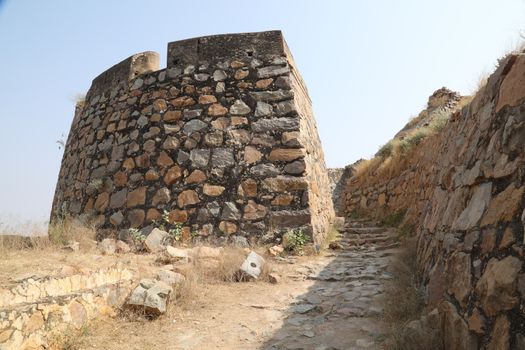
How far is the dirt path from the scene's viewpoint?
275 cm

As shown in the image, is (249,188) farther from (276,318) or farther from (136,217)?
(276,318)

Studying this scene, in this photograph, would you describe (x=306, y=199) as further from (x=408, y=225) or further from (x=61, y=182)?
(x=61, y=182)

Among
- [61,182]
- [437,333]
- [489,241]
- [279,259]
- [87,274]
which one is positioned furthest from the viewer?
[61,182]

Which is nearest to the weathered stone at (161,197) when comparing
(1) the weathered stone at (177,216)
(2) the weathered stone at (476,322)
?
(1) the weathered stone at (177,216)

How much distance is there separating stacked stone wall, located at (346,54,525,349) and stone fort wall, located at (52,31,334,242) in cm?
248

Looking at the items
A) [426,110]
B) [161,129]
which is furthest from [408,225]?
[426,110]

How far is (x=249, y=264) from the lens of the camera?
4355 mm

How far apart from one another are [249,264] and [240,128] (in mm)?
2329

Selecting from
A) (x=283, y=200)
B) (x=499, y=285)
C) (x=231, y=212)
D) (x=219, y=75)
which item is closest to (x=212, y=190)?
(x=231, y=212)

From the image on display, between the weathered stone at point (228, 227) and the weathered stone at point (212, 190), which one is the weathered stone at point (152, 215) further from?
the weathered stone at point (228, 227)

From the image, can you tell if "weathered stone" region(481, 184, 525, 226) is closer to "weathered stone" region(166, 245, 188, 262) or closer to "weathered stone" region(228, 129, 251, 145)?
"weathered stone" region(166, 245, 188, 262)

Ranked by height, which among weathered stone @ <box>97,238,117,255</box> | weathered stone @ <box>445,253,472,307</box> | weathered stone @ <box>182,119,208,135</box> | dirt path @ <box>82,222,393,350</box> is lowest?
dirt path @ <box>82,222,393,350</box>

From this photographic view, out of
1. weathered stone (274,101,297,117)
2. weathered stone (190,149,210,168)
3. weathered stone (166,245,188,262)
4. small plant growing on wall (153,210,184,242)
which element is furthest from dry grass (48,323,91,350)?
weathered stone (274,101,297,117)

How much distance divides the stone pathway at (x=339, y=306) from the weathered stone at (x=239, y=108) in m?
2.47
